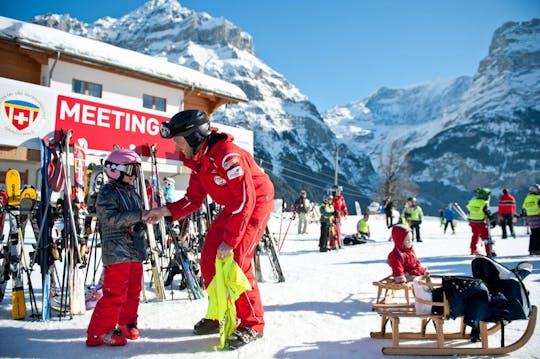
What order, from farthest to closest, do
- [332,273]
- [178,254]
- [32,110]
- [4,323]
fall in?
[32,110] < [332,273] < [178,254] < [4,323]

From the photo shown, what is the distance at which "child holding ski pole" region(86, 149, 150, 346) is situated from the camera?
9.93ft

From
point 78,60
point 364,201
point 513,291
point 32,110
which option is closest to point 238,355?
point 513,291

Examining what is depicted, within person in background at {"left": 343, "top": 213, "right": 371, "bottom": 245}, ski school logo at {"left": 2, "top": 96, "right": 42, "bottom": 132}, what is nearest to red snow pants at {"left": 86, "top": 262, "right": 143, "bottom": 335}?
ski school logo at {"left": 2, "top": 96, "right": 42, "bottom": 132}

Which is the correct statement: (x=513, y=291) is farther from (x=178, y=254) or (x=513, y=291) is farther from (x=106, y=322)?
(x=178, y=254)

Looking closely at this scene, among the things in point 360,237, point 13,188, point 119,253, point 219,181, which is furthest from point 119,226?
point 360,237

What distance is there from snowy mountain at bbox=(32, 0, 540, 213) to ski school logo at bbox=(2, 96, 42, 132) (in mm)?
101638

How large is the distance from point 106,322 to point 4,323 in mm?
1539

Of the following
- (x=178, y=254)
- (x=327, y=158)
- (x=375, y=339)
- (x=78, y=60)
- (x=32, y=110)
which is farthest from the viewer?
(x=327, y=158)

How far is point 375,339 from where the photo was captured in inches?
129

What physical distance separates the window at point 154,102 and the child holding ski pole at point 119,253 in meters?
13.8

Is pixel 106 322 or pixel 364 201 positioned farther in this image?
pixel 364 201

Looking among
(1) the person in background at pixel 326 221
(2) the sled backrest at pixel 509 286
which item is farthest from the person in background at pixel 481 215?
(2) the sled backrest at pixel 509 286

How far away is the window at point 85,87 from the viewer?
1416 centimetres

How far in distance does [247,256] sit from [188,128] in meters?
1.26
